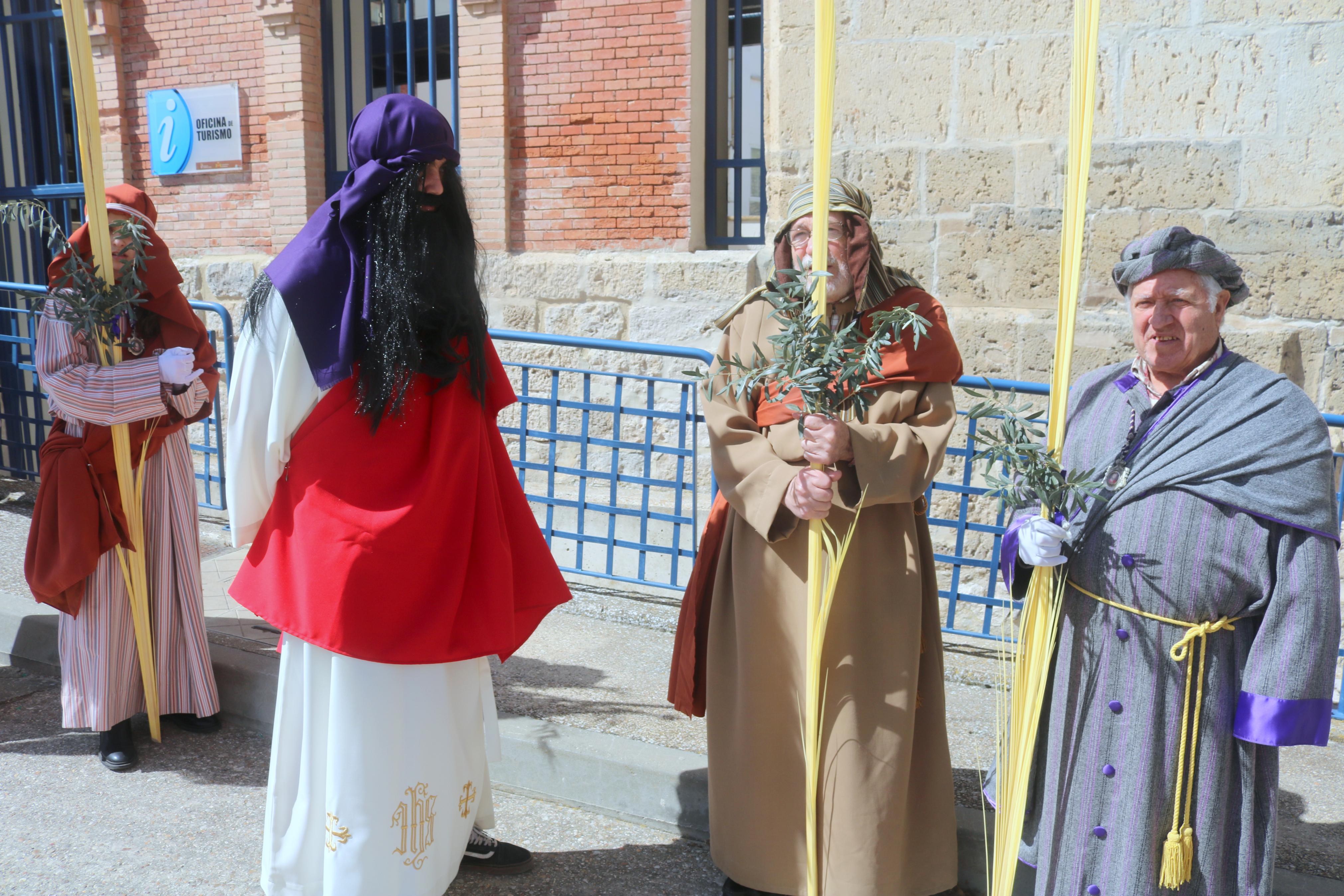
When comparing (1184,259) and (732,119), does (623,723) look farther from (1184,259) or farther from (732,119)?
(732,119)

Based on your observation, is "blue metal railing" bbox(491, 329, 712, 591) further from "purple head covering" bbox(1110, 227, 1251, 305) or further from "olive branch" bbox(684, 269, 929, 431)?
"purple head covering" bbox(1110, 227, 1251, 305)

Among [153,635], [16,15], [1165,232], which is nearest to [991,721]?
[1165,232]

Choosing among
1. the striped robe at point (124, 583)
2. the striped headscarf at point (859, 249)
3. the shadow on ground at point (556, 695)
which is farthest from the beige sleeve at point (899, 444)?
the striped robe at point (124, 583)

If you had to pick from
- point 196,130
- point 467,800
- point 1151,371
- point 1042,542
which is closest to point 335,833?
point 467,800

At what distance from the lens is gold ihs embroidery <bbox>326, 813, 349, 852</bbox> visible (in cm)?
251

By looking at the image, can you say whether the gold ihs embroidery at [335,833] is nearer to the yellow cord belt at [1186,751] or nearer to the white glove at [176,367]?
the white glove at [176,367]

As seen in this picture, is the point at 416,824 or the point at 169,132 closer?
the point at 416,824

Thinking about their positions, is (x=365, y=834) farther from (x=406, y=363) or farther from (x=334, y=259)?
(x=334, y=259)

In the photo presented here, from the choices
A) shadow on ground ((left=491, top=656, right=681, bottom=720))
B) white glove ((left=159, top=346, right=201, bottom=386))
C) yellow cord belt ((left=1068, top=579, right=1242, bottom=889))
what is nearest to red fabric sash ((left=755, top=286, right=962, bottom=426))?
yellow cord belt ((left=1068, top=579, right=1242, bottom=889))

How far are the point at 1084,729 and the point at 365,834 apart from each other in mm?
1713

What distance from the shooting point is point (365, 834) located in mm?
2512

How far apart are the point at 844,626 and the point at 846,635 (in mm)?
24

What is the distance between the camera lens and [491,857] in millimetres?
2994

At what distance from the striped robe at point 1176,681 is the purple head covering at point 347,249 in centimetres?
174
